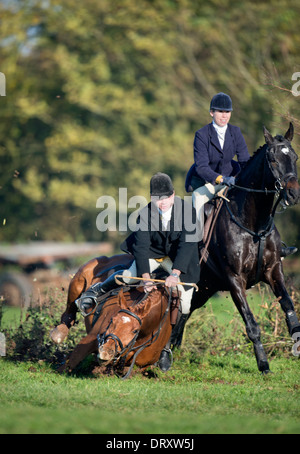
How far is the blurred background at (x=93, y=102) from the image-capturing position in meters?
28.6

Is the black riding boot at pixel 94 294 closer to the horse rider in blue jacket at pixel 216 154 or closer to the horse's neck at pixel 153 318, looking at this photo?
the horse's neck at pixel 153 318

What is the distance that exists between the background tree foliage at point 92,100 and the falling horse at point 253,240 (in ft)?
60.3

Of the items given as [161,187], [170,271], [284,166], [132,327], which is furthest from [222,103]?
[132,327]

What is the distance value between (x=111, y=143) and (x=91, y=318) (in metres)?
22.0

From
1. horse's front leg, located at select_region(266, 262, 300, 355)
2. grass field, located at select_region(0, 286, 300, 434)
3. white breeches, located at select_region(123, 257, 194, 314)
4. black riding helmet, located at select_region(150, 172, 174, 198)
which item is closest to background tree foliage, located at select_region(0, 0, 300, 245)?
grass field, located at select_region(0, 286, 300, 434)

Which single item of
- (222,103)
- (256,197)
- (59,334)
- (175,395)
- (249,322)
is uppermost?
(222,103)

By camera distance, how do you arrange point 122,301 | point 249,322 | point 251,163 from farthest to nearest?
1. point 251,163
2. point 249,322
3. point 122,301

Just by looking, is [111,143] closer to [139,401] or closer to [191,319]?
[191,319]

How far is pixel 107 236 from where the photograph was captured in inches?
1247

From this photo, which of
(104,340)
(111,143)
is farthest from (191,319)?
(111,143)

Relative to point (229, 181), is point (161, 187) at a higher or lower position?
higher

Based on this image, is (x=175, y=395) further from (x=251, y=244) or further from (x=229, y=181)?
(x=229, y=181)

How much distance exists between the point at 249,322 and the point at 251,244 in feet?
3.23

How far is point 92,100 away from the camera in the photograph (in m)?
30.2
